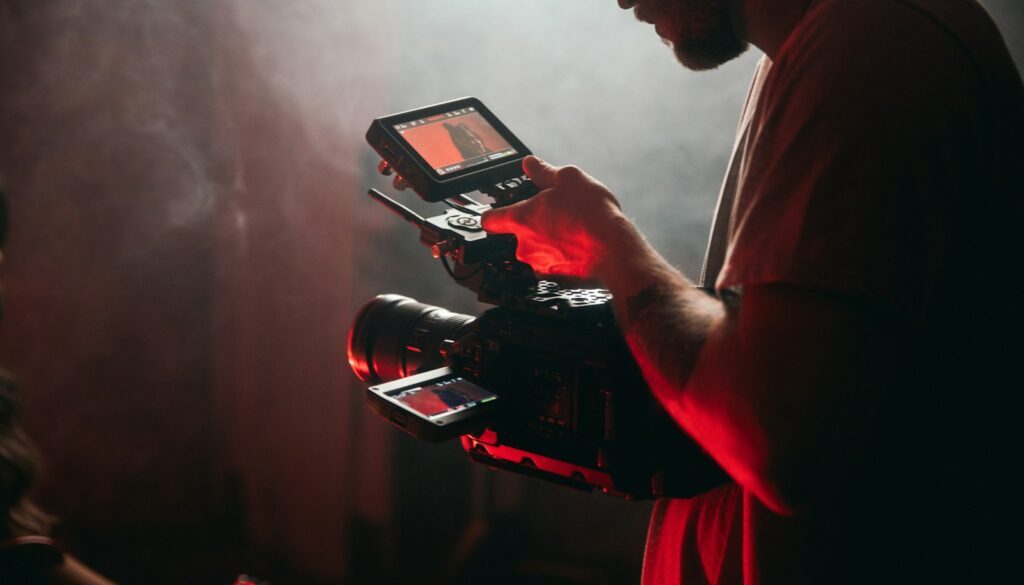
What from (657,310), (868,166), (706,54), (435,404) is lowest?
(435,404)

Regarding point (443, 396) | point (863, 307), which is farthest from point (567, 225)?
point (863, 307)

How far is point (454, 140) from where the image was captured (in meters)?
→ 0.95

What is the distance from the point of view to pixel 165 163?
2102 mm

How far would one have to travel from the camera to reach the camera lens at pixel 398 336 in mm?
950

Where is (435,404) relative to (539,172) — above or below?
below

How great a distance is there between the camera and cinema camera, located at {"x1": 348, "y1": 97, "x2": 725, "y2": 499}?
711 millimetres

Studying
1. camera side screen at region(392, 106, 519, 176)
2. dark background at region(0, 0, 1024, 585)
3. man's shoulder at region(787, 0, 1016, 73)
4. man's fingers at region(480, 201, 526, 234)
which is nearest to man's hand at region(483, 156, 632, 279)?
man's fingers at region(480, 201, 526, 234)

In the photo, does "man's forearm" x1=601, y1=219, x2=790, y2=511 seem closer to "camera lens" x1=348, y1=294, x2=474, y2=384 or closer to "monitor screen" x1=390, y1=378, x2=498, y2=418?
"monitor screen" x1=390, y1=378, x2=498, y2=418

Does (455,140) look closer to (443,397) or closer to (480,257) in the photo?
(480,257)

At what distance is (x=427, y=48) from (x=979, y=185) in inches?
71.3

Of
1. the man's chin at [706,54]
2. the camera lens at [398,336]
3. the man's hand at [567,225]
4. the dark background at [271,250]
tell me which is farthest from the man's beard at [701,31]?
the dark background at [271,250]

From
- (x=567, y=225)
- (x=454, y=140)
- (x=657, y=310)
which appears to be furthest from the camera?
(x=454, y=140)

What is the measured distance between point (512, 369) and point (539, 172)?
0.22 m

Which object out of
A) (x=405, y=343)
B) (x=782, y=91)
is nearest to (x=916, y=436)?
(x=782, y=91)
